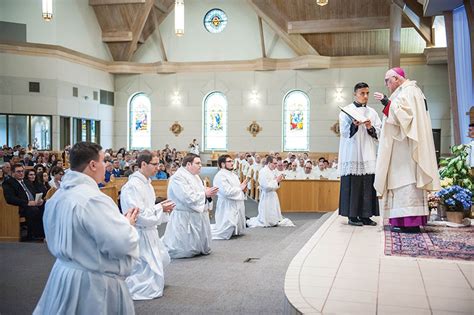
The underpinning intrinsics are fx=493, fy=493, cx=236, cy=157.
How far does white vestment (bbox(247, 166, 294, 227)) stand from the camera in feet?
35.0

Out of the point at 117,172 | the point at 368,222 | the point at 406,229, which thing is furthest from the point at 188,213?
the point at 117,172

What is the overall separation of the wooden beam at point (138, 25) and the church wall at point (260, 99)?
1.27 meters

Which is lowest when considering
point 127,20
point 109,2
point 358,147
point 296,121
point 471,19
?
point 358,147

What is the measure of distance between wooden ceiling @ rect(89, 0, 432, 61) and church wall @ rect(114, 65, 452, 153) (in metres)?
1.07

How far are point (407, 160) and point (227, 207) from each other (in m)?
4.45

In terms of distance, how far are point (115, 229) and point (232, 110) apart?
21.3 m

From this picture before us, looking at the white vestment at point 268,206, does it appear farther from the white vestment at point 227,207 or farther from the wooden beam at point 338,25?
the wooden beam at point 338,25

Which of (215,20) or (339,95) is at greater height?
(215,20)

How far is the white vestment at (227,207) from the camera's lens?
9.15 m

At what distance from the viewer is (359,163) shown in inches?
249

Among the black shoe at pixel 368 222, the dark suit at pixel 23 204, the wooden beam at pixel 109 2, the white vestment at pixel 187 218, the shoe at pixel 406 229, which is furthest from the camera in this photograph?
the wooden beam at pixel 109 2

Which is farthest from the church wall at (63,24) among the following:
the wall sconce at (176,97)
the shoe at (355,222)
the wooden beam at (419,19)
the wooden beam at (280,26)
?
the shoe at (355,222)

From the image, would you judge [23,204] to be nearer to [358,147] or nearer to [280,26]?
[358,147]

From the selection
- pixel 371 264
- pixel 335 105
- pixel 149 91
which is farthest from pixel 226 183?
pixel 149 91
